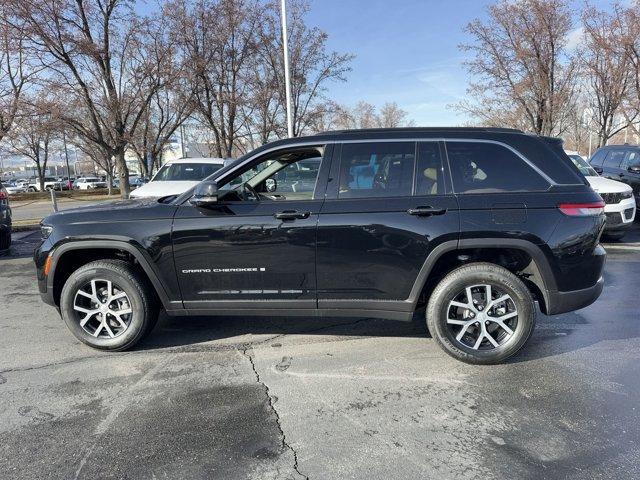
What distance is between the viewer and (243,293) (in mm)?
3906

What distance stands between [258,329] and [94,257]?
1.71 metres

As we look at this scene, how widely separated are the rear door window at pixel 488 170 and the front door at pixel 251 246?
114 centimetres

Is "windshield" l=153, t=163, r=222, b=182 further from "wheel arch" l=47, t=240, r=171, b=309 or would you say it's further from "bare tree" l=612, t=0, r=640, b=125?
"bare tree" l=612, t=0, r=640, b=125

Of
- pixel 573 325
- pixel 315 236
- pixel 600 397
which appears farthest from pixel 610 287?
pixel 315 236

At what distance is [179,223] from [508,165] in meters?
2.78

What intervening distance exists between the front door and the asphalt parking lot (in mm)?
577

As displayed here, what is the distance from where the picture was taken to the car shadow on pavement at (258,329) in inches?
175

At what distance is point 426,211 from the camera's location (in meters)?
3.65

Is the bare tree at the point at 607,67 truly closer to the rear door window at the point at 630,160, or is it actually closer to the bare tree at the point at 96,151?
the rear door window at the point at 630,160

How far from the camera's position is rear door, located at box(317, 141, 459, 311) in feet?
12.0

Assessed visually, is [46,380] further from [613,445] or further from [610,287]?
[610,287]

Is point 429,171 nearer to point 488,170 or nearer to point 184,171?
point 488,170

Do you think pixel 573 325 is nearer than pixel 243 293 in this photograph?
No

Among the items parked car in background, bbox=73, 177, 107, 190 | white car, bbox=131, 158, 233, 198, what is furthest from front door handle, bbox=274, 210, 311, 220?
parked car in background, bbox=73, 177, 107, 190
